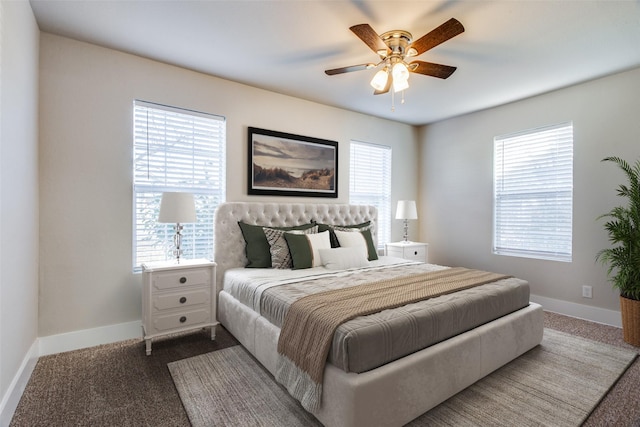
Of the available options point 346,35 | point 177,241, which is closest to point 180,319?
point 177,241

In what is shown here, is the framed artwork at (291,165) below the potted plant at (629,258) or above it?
above

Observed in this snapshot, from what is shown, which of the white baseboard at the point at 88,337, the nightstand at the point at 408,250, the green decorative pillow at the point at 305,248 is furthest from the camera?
the nightstand at the point at 408,250

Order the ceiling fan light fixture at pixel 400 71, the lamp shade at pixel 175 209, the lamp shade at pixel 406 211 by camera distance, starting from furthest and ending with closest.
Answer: the lamp shade at pixel 406 211, the lamp shade at pixel 175 209, the ceiling fan light fixture at pixel 400 71

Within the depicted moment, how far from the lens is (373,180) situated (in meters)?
4.88

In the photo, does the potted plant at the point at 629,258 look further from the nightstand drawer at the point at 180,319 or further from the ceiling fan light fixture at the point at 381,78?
the nightstand drawer at the point at 180,319

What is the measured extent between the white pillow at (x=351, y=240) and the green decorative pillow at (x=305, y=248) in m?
0.26

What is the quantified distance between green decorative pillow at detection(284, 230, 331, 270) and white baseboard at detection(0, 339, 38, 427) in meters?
2.12

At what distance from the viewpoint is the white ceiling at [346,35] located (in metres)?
2.21

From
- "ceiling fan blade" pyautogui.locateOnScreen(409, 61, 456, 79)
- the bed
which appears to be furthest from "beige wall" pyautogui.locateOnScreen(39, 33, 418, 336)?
"ceiling fan blade" pyautogui.locateOnScreen(409, 61, 456, 79)

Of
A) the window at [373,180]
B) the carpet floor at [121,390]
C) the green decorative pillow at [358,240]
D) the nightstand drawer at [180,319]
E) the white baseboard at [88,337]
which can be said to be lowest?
the carpet floor at [121,390]

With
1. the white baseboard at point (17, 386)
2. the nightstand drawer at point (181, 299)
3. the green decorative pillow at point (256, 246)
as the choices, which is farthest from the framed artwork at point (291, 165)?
the white baseboard at point (17, 386)

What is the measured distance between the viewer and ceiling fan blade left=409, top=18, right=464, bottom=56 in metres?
1.95

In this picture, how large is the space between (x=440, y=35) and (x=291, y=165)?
7.48ft

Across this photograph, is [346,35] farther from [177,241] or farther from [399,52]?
[177,241]
